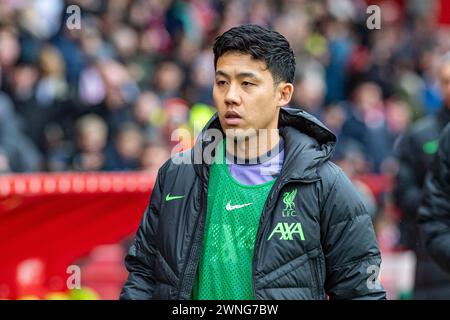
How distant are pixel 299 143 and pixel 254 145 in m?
0.18

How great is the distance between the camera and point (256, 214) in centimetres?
412

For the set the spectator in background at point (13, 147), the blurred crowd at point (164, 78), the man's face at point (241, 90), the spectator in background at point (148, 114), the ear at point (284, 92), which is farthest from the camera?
the spectator in background at point (148, 114)

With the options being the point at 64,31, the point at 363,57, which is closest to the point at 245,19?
the point at 363,57

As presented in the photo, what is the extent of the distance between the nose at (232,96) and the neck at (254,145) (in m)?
0.18

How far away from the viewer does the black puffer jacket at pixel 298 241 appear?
159 inches

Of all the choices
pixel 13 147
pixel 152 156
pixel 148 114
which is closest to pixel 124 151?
pixel 152 156

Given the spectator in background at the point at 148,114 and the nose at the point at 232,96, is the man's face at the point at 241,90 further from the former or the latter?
the spectator in background at the point at 148,114

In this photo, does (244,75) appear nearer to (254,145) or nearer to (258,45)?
(258,45)

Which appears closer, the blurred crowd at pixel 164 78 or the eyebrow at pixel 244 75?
the eyebrow at pixel 244 75

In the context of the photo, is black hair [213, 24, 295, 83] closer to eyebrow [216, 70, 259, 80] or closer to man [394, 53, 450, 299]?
eyebrow [216, 70, 259, 80]

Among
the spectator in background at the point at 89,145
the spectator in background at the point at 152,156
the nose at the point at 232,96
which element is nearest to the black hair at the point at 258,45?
the nose at the point at 232,96

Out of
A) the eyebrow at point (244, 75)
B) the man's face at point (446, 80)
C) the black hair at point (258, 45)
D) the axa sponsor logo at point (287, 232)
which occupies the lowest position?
the axa sponsor logo at point (287, 232)

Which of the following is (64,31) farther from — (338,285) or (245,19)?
(338,285)

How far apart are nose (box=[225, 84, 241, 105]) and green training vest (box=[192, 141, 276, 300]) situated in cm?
32
